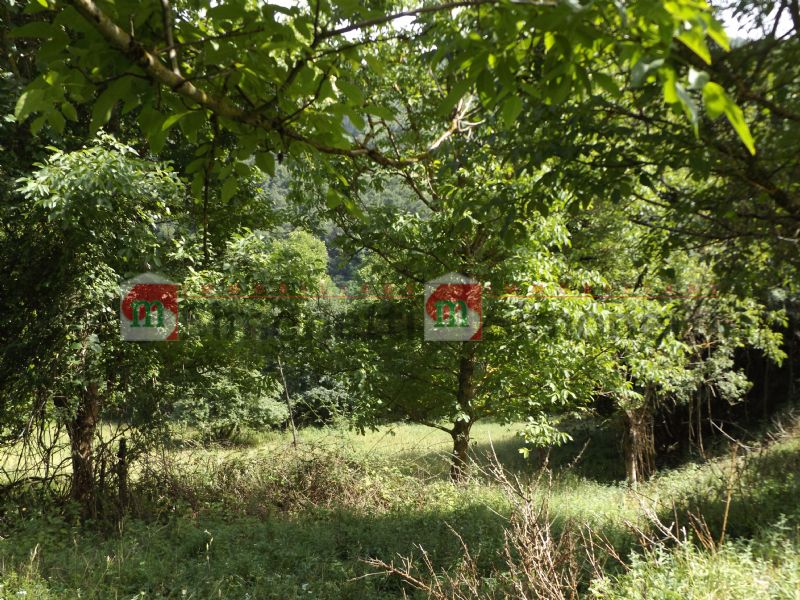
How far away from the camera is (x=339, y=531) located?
622 centimetres

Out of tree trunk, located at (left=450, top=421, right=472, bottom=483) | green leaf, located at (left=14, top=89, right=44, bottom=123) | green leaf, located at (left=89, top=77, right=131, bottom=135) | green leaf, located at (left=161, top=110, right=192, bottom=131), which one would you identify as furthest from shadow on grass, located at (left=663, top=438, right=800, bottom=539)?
green leaf, located at (left=14, top=89, right=44, bottom=123)

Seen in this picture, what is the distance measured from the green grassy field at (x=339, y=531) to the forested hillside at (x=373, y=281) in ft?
0.15

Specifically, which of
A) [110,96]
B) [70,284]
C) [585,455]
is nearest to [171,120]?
[110,96]

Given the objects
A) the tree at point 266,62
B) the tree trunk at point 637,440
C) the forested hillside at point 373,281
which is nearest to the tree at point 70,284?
the forested hillside at point 373,281

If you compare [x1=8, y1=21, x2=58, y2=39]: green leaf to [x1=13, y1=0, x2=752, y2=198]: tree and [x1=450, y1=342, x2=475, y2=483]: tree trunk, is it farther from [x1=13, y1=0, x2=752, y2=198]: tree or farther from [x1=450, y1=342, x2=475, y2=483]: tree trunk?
[x1=450, y1=342, x2=475, y2=483]: tree trunk

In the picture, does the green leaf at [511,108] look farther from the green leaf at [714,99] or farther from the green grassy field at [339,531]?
the green grassy field at [339,531]

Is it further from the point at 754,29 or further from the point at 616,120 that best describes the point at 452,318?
the point at 754,29

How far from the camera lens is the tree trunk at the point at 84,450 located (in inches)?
274

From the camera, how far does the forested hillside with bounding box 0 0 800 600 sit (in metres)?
1.63

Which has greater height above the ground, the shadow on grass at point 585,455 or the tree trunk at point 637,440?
the tree trunk at point 637,440

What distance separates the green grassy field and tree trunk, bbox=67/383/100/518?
0.93 feet

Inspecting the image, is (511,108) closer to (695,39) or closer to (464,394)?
(695,39)

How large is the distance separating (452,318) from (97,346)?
4747 millimetres

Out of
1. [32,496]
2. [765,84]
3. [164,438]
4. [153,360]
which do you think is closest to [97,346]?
[153,360]
